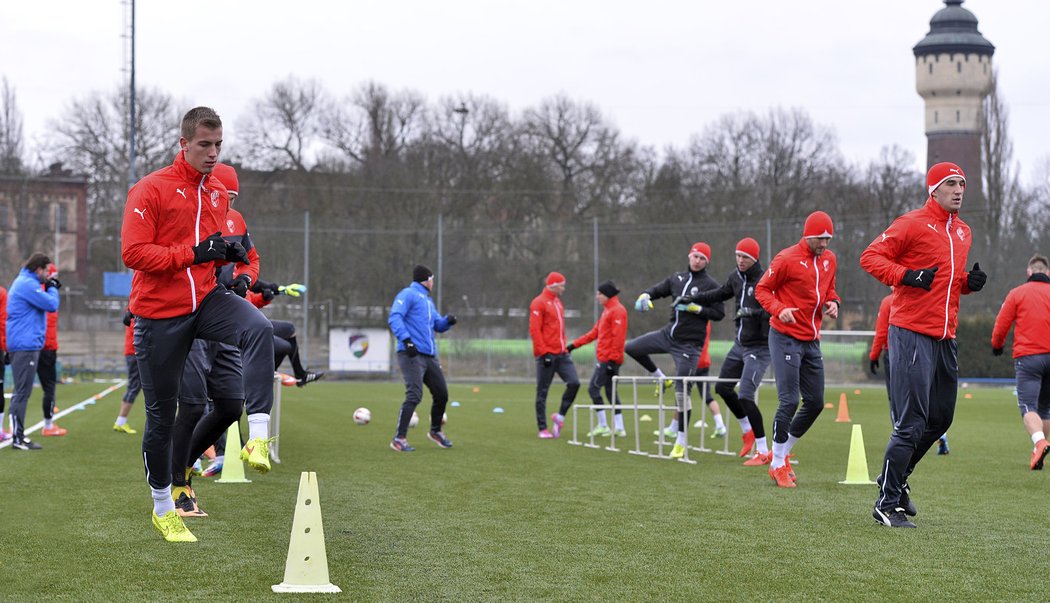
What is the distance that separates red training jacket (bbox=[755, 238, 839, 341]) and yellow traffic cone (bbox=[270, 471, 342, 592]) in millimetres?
5468

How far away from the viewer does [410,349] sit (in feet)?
44.1

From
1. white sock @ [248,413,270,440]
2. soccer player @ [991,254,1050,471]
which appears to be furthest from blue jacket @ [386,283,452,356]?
white sock @ [248,413,270,440]

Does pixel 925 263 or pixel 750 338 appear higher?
pixel 925 263

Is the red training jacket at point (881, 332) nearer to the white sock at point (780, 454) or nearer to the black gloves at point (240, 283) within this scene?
the white sock at point (780, 454)

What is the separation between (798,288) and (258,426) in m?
4.93

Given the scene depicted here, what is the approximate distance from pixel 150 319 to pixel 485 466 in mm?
5601

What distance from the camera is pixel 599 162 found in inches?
2245

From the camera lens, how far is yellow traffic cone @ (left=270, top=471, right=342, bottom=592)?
5.46 m

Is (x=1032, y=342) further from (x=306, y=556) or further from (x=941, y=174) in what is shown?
(x=306, y=556)

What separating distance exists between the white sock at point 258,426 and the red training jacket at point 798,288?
178 inches

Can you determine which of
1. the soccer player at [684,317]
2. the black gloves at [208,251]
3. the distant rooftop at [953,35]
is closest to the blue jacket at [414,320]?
the soccer player at [684,317]

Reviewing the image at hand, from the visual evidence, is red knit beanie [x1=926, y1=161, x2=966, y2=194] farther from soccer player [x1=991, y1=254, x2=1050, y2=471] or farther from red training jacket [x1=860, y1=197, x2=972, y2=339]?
soccer player [x1=991, y1=254, x2=1050, y2=471]

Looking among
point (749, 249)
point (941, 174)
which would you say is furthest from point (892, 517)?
point (749, 249)

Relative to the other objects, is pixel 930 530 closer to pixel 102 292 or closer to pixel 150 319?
pixel 150 319
